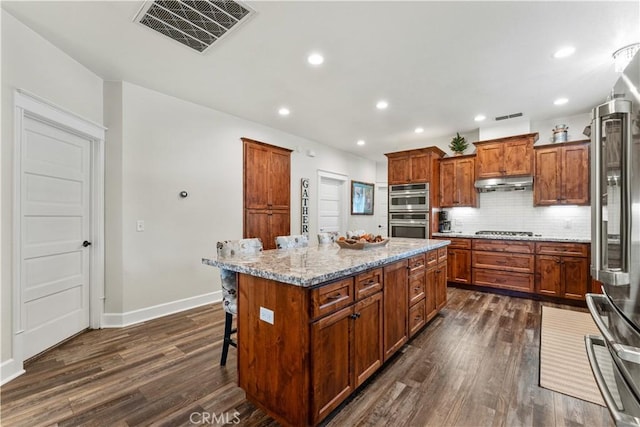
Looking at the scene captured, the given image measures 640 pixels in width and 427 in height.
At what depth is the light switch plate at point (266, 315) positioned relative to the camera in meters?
1.65

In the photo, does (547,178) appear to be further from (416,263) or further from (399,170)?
(416,263)

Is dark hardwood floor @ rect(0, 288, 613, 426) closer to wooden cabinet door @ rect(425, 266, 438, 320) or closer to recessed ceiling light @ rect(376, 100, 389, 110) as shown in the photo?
wooden cabinet door @ rect(425, 266, 438, 320)

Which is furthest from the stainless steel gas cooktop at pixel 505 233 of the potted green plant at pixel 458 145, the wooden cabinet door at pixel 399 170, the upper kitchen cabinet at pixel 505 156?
the wooden cabinet door at pixel 399 170

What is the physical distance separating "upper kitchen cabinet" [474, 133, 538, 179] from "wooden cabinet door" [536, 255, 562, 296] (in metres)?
1.36

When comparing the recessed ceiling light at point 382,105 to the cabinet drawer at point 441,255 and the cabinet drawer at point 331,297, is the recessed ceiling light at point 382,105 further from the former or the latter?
the cabinet drawer at point 331,297

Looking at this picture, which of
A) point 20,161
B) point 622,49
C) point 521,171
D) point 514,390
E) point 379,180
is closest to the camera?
point 514,390

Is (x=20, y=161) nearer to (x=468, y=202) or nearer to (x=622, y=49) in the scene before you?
(x=622, y=49)

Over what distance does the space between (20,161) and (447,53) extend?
3853mm

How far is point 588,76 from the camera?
3096 mm

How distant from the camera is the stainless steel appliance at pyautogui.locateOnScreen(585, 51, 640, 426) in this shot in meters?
0.88

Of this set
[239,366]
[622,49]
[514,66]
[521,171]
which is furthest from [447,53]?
[239,366]

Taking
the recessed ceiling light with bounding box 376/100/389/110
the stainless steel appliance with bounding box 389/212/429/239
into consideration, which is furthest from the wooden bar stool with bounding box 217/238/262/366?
the stainless steel appliance with bounding box 389/212/429/239

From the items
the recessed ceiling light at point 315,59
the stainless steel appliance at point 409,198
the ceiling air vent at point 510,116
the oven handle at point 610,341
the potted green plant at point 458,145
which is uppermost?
the ceiling air vent at point 510,116

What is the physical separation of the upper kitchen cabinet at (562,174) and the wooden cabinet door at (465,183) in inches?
34.8
